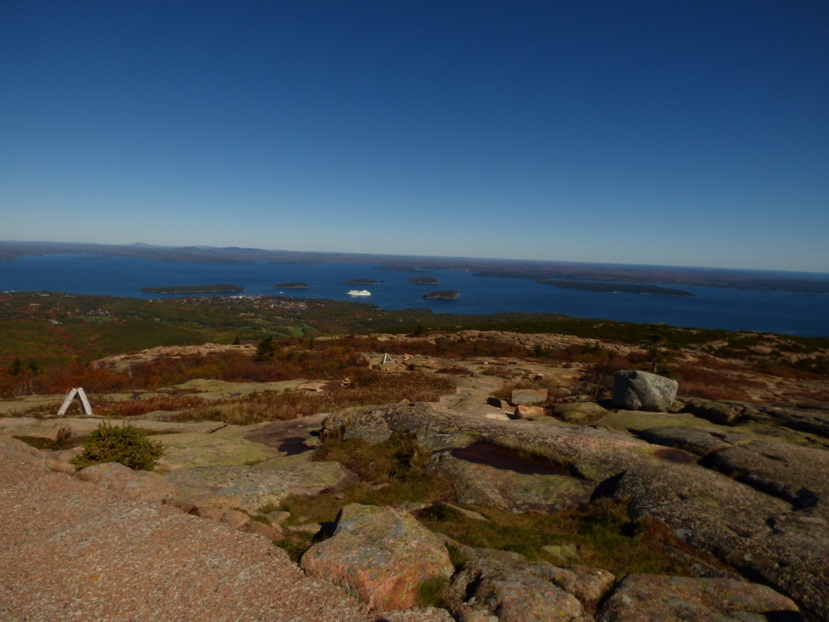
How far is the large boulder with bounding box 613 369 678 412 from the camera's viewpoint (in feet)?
55.3

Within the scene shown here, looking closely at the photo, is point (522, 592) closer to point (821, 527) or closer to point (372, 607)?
point (372, 607)

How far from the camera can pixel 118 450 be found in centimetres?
976

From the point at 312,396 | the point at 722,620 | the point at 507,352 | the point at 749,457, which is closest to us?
the point at 722,620

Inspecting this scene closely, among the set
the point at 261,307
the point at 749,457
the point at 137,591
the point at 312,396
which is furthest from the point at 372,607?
the point at 261,307

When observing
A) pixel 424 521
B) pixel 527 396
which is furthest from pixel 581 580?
pixel 527 396

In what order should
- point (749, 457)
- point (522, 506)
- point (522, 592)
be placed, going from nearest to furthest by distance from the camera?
point (522, 592), point (522, 506), point (749, 457)

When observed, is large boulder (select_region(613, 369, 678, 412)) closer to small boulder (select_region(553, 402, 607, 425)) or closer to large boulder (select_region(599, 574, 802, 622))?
small boulder (select_region(553, 402, 607, 425))

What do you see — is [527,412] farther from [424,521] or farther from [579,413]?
[424,521]

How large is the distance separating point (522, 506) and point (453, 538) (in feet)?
8.62


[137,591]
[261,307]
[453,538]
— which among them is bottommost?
[261,307]

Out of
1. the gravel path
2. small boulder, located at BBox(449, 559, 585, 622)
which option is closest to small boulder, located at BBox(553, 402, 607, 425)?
small boulder, located at BBox(449, 559, 585, 622)

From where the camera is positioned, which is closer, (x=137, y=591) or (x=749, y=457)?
(x=137, y=591)

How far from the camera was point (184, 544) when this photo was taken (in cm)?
639

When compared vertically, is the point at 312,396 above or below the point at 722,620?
below
